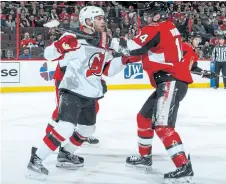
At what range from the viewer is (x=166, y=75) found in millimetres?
3322

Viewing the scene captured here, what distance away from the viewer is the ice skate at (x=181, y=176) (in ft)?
10.6

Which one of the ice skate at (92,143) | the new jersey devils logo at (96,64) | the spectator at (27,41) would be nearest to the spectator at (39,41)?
the spectator at (27,41)

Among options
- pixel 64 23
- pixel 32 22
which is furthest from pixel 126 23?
pixel 32 22

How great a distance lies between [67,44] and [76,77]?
1.01ft

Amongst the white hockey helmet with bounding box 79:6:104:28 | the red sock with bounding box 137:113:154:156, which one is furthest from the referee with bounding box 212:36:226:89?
the white hockey helmet with bounding box 79:6:104:28

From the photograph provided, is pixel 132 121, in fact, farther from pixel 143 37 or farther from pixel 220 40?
pixel 220 40

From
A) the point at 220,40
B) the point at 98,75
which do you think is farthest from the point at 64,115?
the point at 220,40

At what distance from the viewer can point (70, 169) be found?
3596mm

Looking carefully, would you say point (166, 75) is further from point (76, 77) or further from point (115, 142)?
point (115, 142)

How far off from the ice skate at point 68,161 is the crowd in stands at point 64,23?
17.4 ft

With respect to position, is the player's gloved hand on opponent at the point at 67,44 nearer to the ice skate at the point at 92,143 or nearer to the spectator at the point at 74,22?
the ice skate at the point at 92,143

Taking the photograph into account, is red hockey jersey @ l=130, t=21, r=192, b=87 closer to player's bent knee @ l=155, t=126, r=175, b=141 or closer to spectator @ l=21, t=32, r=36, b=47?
player's bent knee @ l=155, t=126, r=175, b=141

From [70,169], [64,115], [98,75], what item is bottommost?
[70,169]

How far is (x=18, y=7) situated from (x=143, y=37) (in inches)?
301
